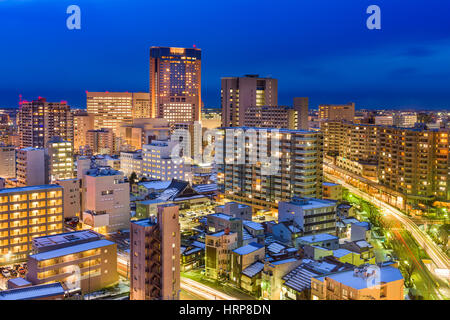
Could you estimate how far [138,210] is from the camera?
1132 cm

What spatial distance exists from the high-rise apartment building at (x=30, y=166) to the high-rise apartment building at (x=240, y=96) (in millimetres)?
10704

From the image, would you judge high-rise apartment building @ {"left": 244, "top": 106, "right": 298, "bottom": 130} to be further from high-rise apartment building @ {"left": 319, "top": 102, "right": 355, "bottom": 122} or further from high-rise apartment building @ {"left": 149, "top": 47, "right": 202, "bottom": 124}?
high-rise apartment building @ {"left": 149, "top": 47, "right": 202, "bottom": 124}

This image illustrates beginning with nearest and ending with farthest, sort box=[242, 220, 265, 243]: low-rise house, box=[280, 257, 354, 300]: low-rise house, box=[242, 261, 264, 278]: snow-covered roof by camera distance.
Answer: box=[280, 257, 354, 300]: low-rise house
box=[242, 261, 264, 278]: snow-covered roof
box=[242, 220, 265, 243]: low-rise house

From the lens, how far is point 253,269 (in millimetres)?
7043

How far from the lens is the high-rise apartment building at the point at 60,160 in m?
15.6

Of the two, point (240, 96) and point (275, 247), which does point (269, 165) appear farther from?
point (240, 96)

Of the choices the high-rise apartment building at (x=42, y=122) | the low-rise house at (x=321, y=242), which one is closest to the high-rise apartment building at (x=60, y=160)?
the high-rise apartment building at (x=42, y=122)

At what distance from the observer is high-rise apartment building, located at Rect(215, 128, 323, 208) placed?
1158cm

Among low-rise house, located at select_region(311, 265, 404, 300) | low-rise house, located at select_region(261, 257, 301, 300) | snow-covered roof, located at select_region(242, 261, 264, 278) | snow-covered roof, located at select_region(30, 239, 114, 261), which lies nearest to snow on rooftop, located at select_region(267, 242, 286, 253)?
snow-covered roof, located at select_region(242, 261, 264, 278)

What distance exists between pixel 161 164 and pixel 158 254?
1153cm

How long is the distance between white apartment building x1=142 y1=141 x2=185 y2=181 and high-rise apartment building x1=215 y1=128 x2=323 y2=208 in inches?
144

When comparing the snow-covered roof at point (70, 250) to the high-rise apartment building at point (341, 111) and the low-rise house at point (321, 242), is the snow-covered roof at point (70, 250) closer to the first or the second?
the low-rise house at point (321, 242)
